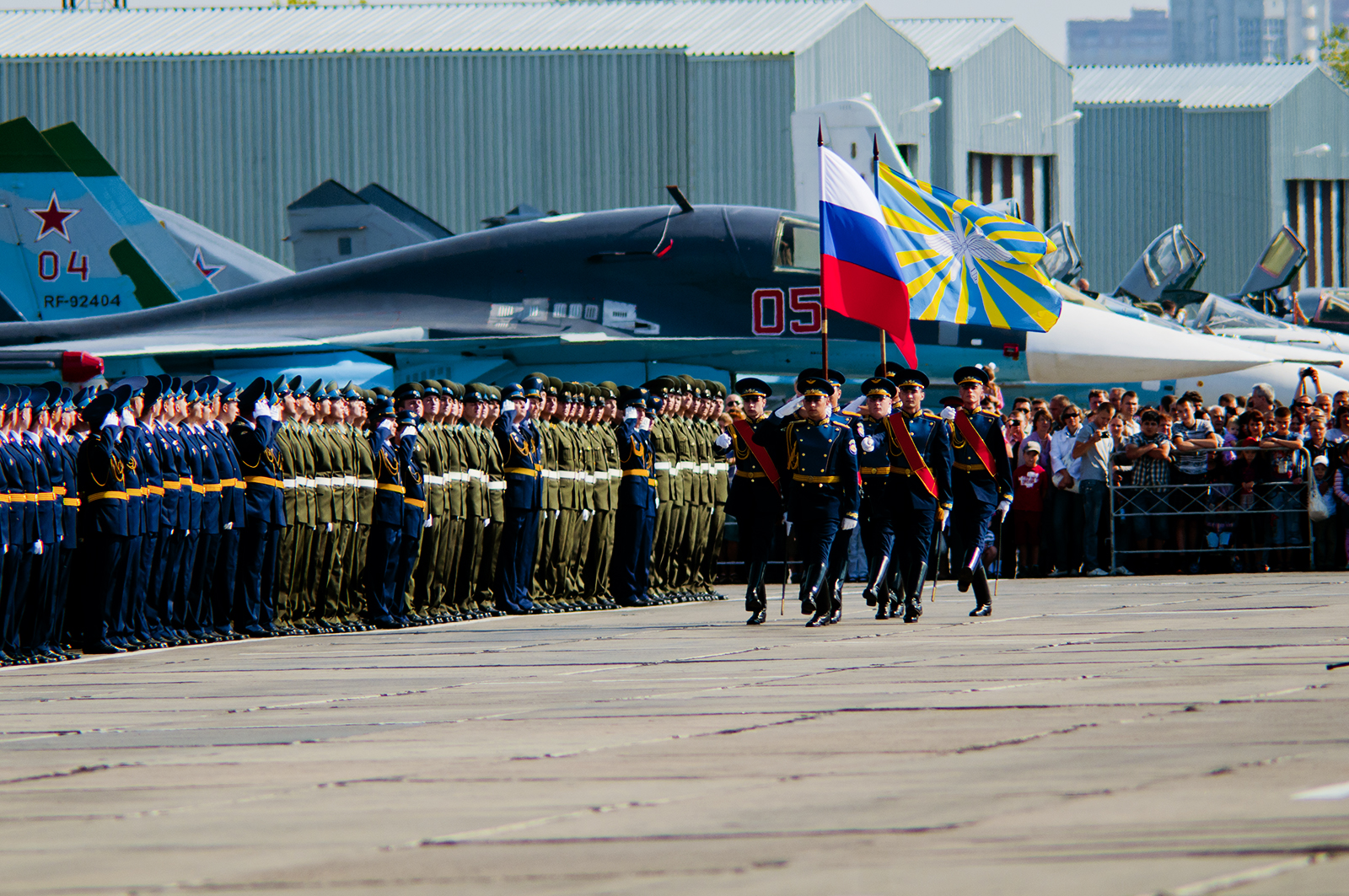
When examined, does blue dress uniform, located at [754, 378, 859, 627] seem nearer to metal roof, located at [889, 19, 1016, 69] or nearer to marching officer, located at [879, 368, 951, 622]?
marching officer, located at [879, 368, 951, 622]

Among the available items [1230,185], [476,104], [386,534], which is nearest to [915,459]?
[386,534]

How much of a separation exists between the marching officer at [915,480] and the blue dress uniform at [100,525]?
5.12 m

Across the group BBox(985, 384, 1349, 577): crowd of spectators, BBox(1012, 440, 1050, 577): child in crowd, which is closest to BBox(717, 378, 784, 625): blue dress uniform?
BBox(1012, 440, 1050, 577): child in crowd

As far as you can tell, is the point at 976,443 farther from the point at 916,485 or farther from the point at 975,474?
the point at 916,485

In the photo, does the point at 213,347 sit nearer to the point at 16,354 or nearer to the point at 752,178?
the point at 16,354

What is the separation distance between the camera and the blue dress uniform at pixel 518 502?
13766 mm

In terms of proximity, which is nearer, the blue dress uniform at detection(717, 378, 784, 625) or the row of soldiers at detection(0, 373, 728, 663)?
the row of soldiers at detection(0, 373, 728, 663)

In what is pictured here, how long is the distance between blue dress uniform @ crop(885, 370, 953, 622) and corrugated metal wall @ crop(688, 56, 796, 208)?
947 inches

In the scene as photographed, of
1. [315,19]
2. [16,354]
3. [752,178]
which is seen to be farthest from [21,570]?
[315,19]

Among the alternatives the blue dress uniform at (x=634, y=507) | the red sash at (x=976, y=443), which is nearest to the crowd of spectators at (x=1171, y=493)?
the blue dress uniform at (x=634, y=507)

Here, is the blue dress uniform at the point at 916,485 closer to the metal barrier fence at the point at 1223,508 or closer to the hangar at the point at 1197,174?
the metal barrier fence at the point at 1223,508

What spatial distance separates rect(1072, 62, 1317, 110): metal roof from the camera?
53.7 m

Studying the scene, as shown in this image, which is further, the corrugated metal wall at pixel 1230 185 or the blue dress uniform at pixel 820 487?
the corrugated metal wall at pixel 1230 185

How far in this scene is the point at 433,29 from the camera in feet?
131
